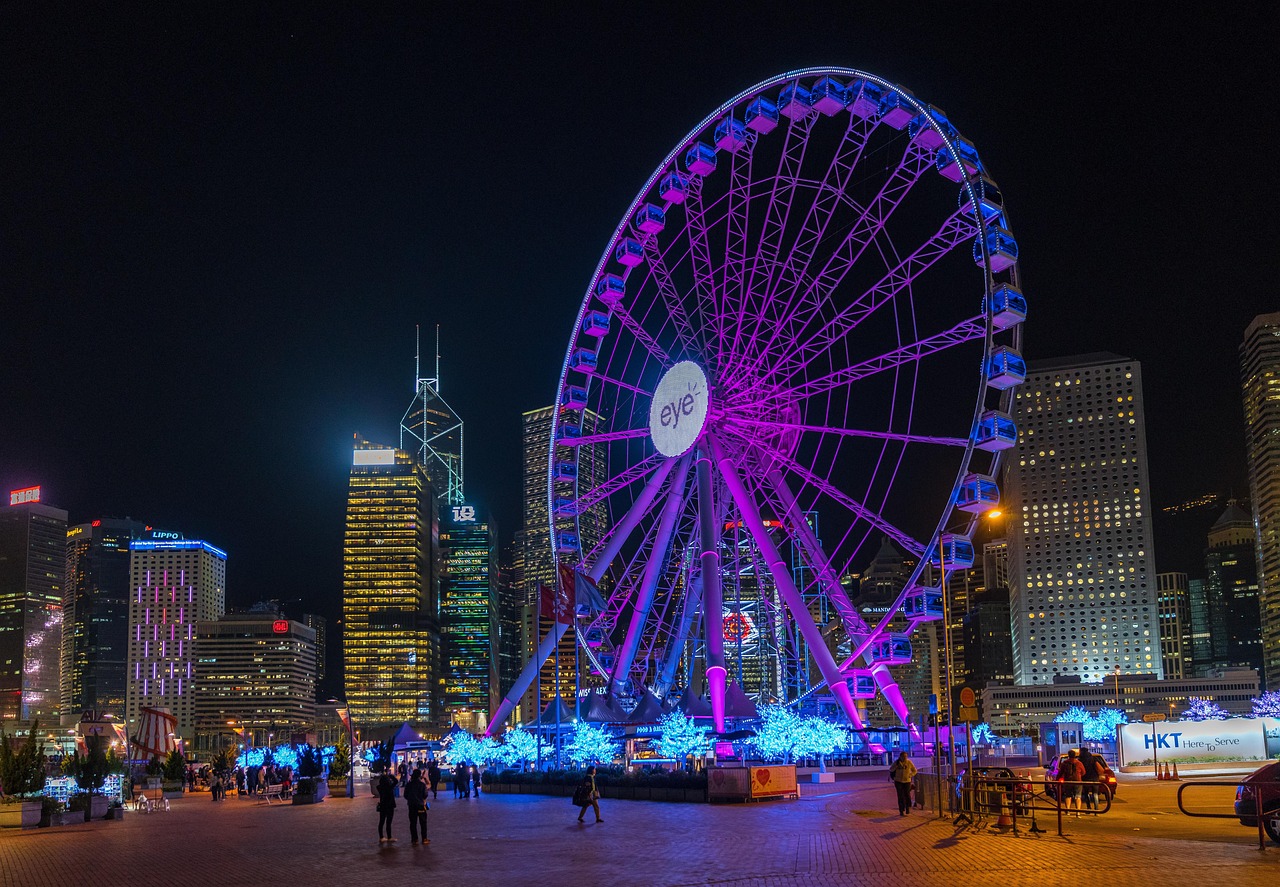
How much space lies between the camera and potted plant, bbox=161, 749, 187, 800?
190 ft

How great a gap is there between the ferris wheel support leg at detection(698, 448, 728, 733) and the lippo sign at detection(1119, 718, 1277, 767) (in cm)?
1412

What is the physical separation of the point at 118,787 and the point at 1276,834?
34.3 m

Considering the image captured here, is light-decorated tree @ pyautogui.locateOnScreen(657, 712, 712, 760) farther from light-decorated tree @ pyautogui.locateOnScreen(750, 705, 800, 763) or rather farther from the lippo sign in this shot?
the lippo sign

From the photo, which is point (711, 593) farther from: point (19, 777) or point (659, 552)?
point (19, 777)

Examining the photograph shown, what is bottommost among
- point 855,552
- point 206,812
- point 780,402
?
point 206,812

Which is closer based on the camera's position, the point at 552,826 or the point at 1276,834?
the point at 1276,834

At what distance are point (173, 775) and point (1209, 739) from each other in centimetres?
4501

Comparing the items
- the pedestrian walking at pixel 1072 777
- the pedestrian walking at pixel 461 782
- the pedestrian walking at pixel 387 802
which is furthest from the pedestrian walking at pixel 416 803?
the pedestrian walking at pixel 461 782

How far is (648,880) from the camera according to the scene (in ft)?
55.0

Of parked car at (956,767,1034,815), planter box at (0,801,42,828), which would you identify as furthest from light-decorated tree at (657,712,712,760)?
planter box at (0,801,42,828)

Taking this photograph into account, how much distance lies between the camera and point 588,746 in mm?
49156

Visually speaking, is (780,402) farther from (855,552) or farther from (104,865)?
(104,865)

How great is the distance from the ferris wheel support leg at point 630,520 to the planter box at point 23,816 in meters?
23.4

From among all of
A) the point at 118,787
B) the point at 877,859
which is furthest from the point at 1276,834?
the point at 118,787
